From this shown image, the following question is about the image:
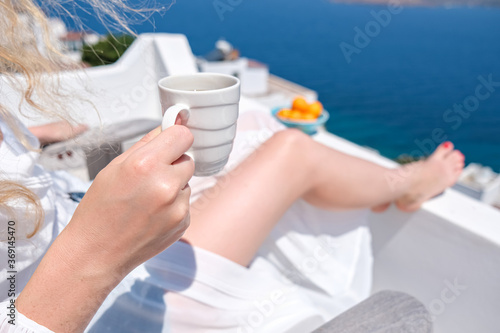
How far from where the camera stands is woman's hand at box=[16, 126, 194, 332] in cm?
44

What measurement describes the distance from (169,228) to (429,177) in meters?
1.05

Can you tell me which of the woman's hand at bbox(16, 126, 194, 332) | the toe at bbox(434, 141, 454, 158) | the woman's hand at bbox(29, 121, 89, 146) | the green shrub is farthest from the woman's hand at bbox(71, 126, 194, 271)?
the toe at bbox(434, 141, 454, 158)

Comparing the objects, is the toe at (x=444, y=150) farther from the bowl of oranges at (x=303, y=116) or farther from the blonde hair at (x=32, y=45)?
the blonde hair at (x=32, y=45)

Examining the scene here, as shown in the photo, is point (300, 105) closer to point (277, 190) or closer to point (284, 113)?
point (284, 113)

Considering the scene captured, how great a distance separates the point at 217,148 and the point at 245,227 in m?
0.38

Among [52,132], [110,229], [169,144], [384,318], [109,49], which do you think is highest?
[169,144]

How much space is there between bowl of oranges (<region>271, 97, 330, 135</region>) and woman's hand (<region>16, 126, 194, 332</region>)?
125 cm

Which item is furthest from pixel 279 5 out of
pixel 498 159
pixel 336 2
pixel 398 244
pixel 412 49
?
pixel 398 244

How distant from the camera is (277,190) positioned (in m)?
0.94

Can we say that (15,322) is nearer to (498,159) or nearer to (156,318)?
(156,318)

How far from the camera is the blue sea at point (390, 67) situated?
21719mm

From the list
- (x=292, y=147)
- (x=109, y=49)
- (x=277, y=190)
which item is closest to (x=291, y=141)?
(x=292, y=147)

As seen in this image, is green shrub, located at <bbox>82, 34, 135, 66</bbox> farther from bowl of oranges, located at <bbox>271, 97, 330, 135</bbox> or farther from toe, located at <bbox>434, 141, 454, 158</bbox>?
toe, located at <bbox>434, 141, 454, 158</bbox>

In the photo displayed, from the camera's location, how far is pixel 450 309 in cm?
115
